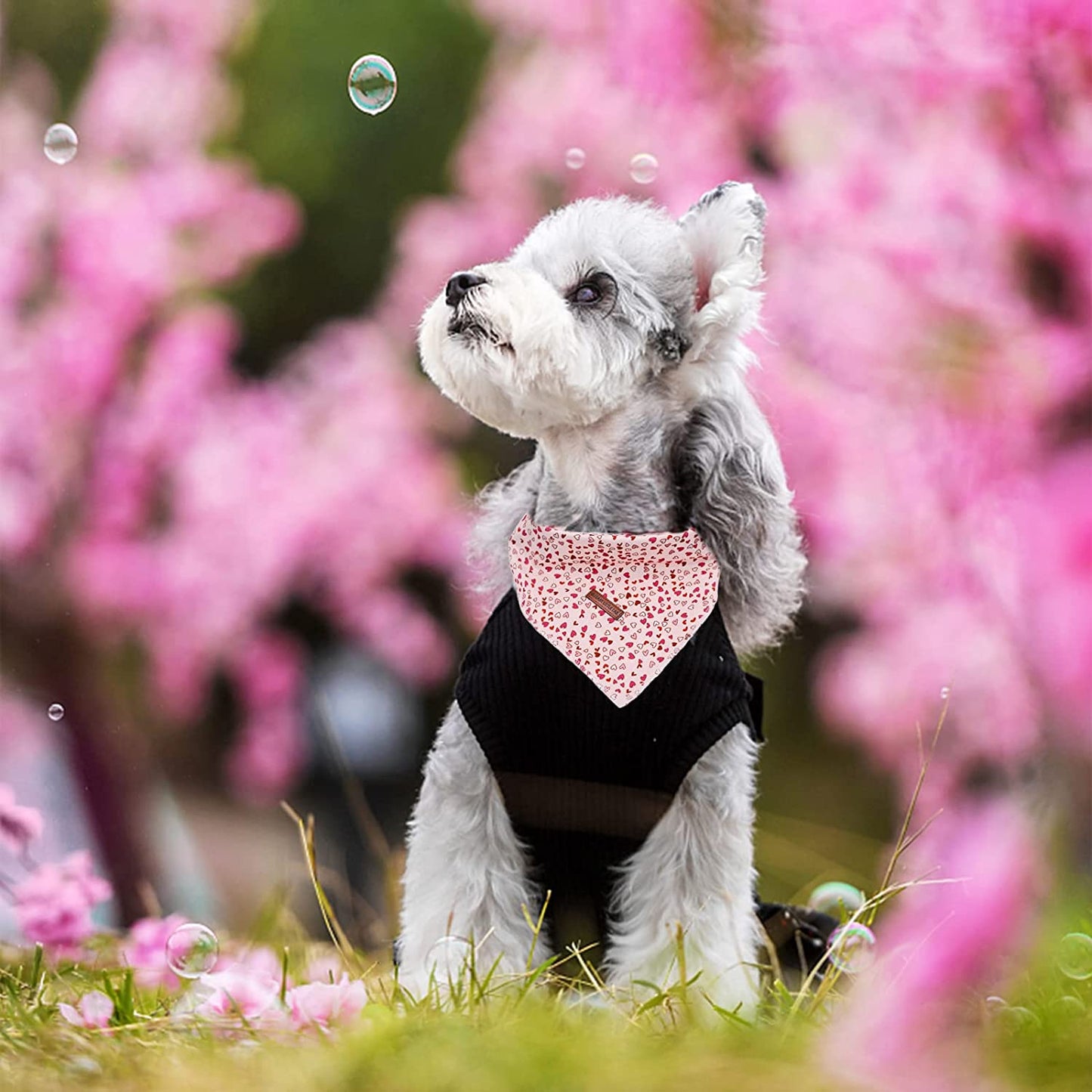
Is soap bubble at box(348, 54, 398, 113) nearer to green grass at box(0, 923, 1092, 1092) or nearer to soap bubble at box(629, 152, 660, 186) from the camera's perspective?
soap bubble at box(629, 152, 660, 186)

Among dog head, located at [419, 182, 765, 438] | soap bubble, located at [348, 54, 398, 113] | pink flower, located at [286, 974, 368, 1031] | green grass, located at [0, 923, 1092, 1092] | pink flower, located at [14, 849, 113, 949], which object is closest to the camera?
green grass, located at [0, 923, 1092, 1092]

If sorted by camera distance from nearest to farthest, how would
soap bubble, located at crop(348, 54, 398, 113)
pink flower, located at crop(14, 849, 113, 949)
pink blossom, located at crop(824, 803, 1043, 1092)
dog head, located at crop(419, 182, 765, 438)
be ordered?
pink blossom, located at crop(824, 803, 1043, 1092) < dog head, located at crop(419, 182, 765, 438) < pink flower, located at crop(14, 849, 113, 949) < soap bubble, located at crop(348, 54, 398, 113)

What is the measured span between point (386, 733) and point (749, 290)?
6.12 ft

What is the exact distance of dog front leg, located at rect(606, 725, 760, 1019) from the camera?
1.66 meters

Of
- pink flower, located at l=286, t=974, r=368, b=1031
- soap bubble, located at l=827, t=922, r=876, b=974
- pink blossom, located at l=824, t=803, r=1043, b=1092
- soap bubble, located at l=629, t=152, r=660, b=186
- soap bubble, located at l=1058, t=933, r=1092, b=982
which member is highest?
soap bubble, located at l=629, t=152, r=660, b=186

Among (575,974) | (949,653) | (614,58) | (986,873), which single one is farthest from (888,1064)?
(614,58)

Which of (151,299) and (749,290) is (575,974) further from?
(151,299)

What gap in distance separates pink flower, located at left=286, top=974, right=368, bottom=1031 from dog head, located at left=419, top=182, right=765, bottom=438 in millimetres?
684

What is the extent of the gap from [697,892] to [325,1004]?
0.45 m

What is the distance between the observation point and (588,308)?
5.60 feet

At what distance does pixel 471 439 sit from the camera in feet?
11.1

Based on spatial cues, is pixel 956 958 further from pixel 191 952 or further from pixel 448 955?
pixel 191 952

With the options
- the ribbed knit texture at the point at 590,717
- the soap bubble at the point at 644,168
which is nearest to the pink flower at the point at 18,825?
the ribbed knit texture at the point at 590,717

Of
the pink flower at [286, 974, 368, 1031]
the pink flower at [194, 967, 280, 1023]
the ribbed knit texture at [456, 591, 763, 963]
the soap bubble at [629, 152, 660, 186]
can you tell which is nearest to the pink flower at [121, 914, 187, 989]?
the pink flower at [194, 967, 280, 1023]
